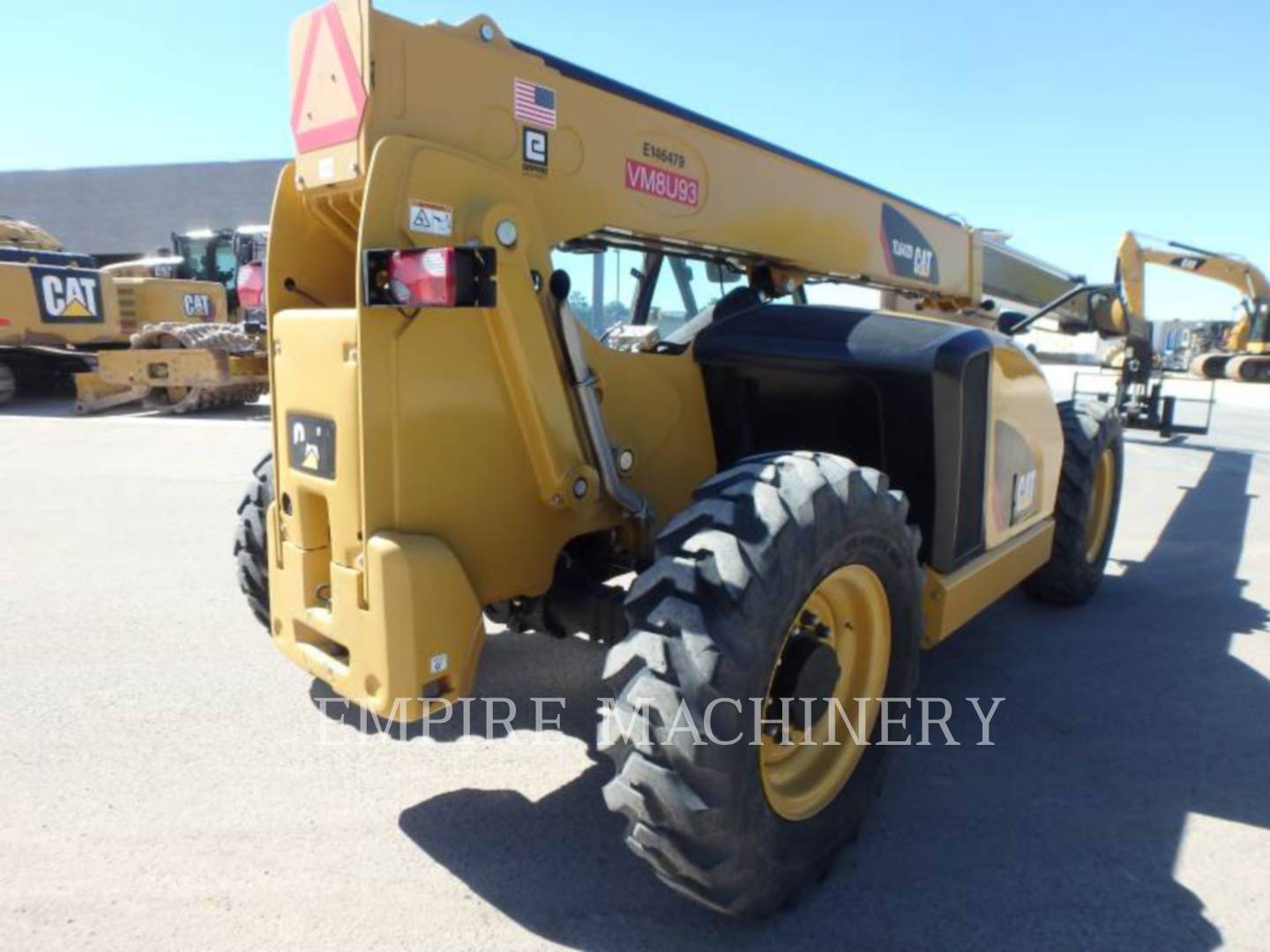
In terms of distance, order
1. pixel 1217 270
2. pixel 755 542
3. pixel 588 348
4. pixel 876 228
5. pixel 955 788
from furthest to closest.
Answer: pixel 1217 270 → pixel 876 228 → pixel 955 788 → pixel 588 348 → pixel 755 542

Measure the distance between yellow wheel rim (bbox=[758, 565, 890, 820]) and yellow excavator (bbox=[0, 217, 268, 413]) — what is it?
33.3 feet

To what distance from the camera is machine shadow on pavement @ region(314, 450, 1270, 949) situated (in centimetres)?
239

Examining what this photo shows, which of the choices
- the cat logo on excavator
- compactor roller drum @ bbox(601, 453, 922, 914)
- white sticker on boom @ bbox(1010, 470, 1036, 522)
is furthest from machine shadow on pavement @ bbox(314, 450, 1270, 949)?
the cat logo on excavator

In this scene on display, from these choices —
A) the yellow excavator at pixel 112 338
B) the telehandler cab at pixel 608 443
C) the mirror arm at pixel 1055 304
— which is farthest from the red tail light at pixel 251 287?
the yellow excavator at pixel 112 338

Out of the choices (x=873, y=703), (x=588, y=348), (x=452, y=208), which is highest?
(x=452, y=208)

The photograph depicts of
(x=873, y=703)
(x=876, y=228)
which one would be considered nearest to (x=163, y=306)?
(x=876, y=228)

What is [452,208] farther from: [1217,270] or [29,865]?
[1217,270]

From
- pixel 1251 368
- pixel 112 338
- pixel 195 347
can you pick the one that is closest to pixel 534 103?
pixel 195 347

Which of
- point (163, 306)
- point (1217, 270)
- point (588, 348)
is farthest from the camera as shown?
point (163, 306)

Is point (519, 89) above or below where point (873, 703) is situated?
above

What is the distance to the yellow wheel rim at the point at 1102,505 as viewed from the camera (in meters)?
5.28

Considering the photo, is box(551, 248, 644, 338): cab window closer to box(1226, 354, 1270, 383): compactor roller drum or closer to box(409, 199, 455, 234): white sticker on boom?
box(409, 199, 455, 234): white sticker on boom

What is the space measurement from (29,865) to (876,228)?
412cm

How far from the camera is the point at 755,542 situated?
2217 mm
